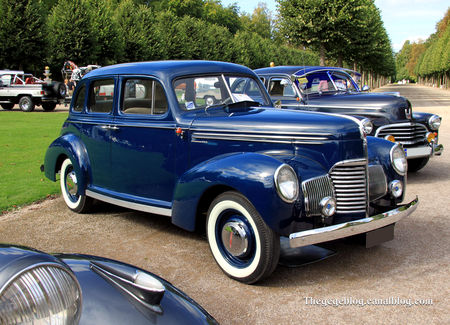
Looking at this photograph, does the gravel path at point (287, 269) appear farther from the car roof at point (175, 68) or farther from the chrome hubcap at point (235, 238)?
the car roof at point (175, 68)

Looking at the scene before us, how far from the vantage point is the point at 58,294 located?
1512 millimetres

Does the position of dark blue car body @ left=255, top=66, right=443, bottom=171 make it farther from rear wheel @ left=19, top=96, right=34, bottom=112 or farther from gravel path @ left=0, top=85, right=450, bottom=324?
rear wheel @ left=19, top=96, right=34, bottom=112

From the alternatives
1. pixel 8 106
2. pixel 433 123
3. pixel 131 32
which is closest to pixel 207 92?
pixel 433 123

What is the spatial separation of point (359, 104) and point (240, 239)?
17.4ft

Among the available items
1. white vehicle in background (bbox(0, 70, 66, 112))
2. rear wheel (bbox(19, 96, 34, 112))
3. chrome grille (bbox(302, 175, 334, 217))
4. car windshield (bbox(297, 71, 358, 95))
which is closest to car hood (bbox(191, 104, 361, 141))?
chrome grille (bbox(302, 175, 334, 217))

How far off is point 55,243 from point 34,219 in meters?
1.07

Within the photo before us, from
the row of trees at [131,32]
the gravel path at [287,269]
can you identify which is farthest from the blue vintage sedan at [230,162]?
the row of trees at [131,32]

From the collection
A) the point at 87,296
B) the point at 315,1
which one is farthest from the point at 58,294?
the point at 315,1

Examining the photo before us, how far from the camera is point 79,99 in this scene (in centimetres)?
593

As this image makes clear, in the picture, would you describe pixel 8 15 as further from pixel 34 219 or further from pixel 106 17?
pixel 34 219

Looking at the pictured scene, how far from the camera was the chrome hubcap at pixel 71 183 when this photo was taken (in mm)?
5793

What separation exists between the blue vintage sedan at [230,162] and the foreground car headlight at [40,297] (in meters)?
2.11

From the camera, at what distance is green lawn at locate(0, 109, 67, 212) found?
6668 mm

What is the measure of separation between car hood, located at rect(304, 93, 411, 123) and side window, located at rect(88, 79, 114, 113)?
4.14 metres
